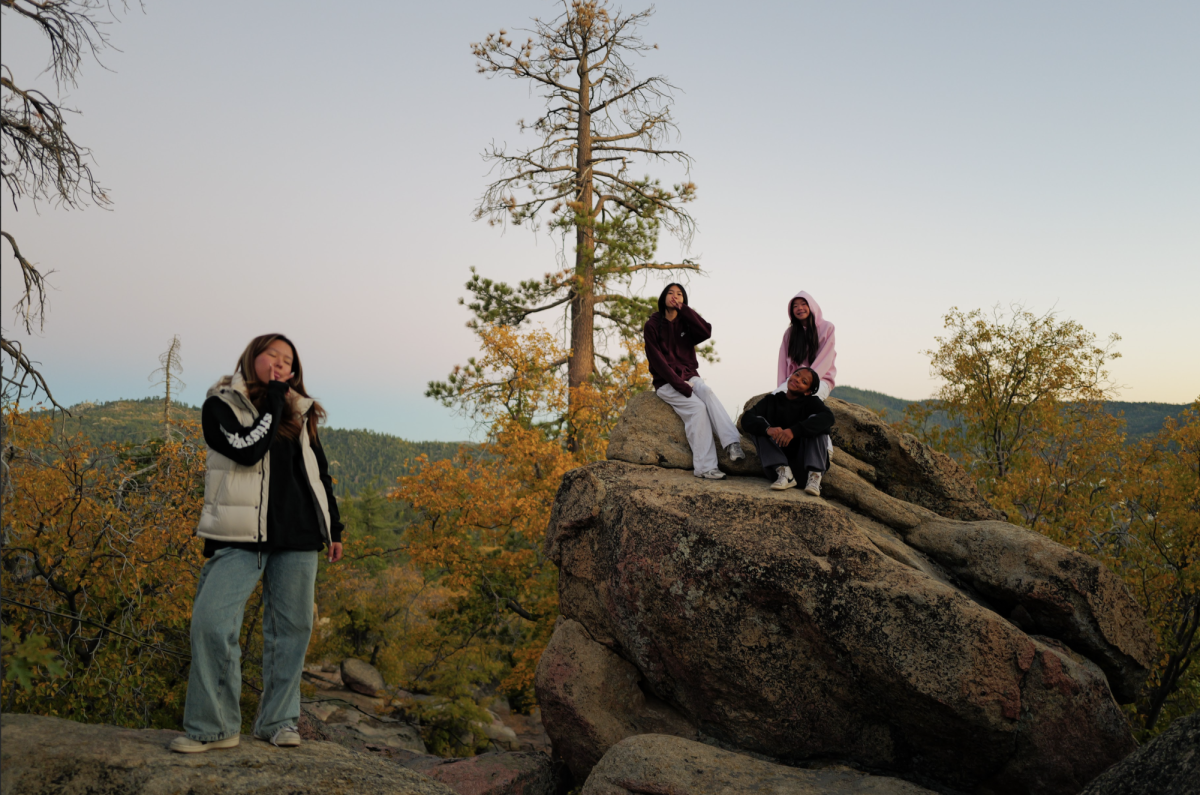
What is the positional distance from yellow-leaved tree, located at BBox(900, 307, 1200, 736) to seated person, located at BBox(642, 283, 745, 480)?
5.55 m

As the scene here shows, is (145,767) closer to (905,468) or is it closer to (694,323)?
(694,323)

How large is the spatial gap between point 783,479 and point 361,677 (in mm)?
21059

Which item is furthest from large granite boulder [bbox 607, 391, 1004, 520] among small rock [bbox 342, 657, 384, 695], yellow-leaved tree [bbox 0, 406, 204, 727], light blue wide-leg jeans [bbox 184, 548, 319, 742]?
small rock [bbox 342, 657, 384, 695]

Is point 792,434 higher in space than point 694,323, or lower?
lower

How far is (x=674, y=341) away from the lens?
8.95m

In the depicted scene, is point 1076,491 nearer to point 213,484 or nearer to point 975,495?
point 975,495

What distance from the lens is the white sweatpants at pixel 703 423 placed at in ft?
28.5

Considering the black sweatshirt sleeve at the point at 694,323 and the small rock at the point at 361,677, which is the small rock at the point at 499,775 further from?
the small rock at the point at 361,677

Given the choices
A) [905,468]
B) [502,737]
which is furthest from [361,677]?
[905,468]

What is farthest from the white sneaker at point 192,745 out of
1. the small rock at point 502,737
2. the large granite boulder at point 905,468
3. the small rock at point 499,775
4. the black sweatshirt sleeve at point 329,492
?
the small rock at point 502,737

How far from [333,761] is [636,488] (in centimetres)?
426

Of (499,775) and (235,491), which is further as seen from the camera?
(499,775)

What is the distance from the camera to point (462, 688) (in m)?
18.3

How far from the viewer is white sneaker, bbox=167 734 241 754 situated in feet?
14.0
